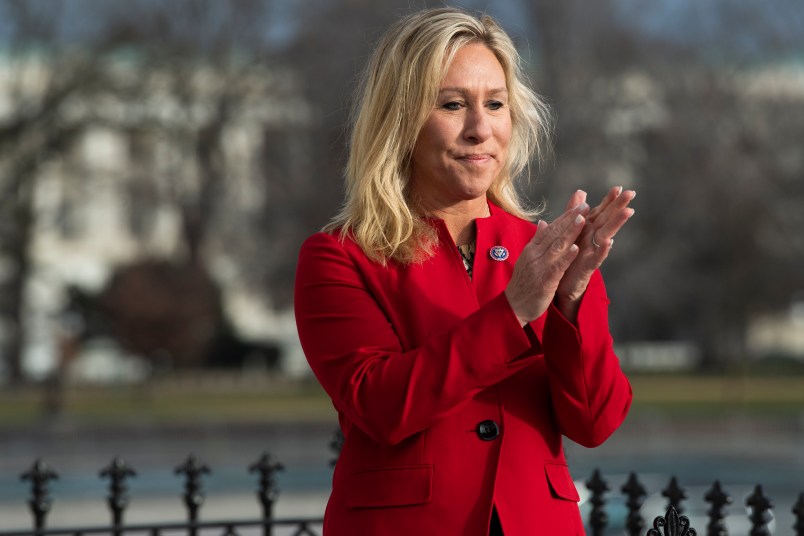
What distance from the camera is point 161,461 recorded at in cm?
2538

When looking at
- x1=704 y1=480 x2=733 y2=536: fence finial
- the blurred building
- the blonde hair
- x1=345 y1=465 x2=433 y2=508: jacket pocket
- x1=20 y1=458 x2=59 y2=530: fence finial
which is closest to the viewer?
x1=345 y1=465 x2=433 y2=508: jacket pocket

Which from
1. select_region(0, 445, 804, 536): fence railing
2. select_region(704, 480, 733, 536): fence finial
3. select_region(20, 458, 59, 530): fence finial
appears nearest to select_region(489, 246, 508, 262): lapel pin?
select_region(0, 445, 804, 536): fence railing

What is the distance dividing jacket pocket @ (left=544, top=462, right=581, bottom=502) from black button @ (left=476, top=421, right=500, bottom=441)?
13cm

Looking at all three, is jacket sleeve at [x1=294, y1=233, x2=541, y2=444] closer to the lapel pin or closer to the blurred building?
the lapel pin

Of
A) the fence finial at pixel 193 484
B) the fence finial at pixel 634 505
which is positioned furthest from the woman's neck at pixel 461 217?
the fence finial at pixel 193 484

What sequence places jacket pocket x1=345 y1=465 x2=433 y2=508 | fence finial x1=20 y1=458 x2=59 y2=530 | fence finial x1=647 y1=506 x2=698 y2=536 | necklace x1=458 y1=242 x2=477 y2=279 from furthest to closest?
fence finial x1=20 y1=458 x2=59 y2=530
fence finial x1=647 y1=506 x2=698 y2=536
necklace x1=458 y1=242 x2=477 y2=279
jacket pocket x1=345 y1=465 x2=433 y2=508

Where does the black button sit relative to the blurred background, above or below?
below

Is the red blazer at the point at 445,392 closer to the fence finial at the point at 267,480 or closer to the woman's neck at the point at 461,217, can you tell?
the woman's neck at the point at 461,217

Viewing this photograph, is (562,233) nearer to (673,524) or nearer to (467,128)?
(467,128)

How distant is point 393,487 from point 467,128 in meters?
0.74

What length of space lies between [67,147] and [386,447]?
3595 centimetres

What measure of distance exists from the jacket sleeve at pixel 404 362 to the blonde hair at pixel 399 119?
17 cm

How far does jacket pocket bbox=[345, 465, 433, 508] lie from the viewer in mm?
2809

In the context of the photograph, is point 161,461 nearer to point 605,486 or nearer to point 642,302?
point 605,486
